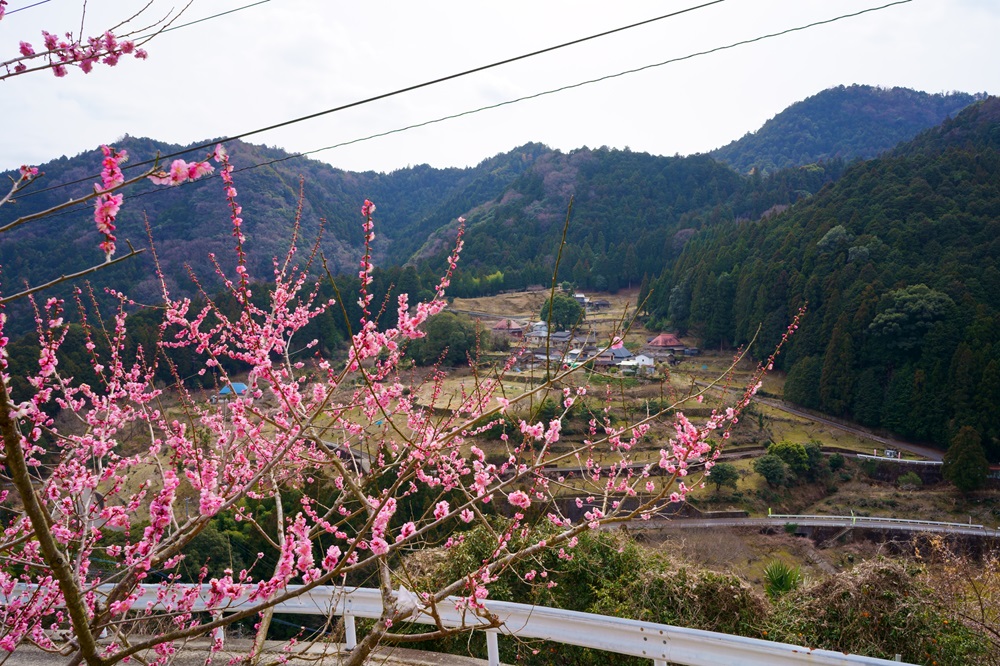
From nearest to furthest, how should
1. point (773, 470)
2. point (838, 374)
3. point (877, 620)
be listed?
point (877, 620) → point (773, 470) → point (838, 374)

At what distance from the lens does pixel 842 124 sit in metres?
127

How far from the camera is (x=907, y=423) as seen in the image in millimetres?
26281

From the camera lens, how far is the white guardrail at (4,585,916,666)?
2781mm

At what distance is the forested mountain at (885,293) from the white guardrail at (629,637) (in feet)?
88.9

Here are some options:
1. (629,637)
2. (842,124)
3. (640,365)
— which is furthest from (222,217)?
(842,124)

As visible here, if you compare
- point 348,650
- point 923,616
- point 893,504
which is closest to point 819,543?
point 893,504

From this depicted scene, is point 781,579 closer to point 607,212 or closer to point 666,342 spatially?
point 666,342

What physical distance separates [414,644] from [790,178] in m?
78.8

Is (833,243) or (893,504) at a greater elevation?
(833,243)

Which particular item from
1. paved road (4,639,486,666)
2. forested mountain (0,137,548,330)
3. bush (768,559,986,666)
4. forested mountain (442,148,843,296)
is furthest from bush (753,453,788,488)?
forested mountain (442,148,843,296)

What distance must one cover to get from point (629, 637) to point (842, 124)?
150241 mm

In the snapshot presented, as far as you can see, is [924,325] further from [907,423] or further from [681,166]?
[681,166]

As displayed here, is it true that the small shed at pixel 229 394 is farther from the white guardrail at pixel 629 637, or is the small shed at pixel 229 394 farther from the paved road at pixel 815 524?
the paved road at pixel 815 524

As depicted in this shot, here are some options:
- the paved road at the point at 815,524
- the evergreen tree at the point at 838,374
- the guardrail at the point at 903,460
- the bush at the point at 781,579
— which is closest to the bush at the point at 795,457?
the guardrail at the point at 903,460
